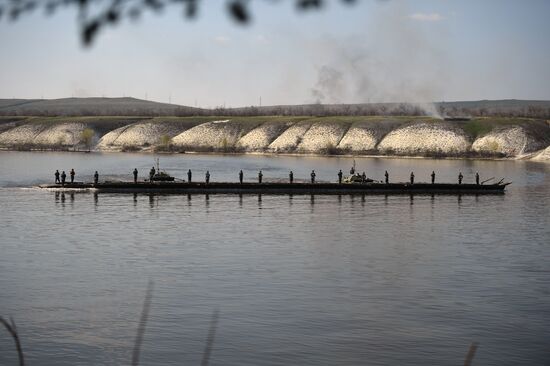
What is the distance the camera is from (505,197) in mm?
77625

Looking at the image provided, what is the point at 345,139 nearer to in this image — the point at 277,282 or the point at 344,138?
the point at 344,138

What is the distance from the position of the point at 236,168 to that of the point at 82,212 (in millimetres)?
59157

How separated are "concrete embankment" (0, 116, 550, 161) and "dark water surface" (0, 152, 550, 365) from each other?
9748cm

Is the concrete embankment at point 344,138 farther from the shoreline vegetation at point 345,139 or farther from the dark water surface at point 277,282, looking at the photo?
the dark water surface at point 277,282

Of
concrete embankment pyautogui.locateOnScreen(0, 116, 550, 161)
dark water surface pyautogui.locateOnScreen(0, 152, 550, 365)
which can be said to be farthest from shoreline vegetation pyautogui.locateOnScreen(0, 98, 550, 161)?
dark water surface pyautogui.locateOnScreen(0, 152, 550, 365)

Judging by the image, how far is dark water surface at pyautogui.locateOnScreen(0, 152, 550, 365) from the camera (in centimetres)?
2558

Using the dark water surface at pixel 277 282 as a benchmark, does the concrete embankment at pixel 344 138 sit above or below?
above

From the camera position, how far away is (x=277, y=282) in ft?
115

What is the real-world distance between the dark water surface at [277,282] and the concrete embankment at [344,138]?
97.5 metres

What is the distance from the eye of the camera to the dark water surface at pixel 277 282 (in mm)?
25578

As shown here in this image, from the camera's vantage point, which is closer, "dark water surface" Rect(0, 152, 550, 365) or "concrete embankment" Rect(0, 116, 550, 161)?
"dark water surface" Rect(0, 152, 550, 365)

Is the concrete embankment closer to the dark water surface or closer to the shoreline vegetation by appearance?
the shoreline vegetation

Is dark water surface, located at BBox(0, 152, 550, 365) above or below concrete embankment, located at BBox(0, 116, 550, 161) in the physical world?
below

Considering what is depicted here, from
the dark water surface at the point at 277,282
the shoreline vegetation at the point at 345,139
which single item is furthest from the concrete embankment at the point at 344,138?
the dark water surface at the point at 277,282
